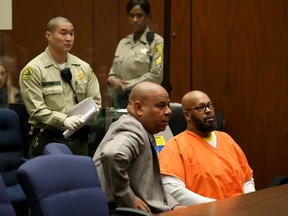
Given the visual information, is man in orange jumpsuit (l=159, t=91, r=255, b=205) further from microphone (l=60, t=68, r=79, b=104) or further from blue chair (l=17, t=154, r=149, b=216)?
microphone (l=60, t=68, r=79, b=104)

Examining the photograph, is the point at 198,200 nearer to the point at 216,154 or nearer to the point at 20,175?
the point at 216,154

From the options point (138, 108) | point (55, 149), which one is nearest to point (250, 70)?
point (138, 108)

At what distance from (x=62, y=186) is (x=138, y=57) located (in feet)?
9.86

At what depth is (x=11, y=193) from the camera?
5055 millimetres

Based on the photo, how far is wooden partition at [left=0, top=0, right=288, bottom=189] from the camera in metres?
5.84

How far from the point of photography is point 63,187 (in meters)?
3.12

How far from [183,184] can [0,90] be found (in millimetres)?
2585

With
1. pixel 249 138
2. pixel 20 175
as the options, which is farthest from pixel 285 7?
pixel 20 175

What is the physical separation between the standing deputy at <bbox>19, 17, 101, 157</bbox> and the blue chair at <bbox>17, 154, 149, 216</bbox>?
1821mm

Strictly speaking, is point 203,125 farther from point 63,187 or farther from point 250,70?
point 250,70

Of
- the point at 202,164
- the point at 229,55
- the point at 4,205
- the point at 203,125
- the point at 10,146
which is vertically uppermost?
the point at 229,55

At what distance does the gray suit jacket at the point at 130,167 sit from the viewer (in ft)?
11.5

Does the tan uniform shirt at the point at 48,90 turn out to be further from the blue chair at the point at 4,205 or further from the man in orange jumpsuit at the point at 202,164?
the blue chair at the point at 4,205

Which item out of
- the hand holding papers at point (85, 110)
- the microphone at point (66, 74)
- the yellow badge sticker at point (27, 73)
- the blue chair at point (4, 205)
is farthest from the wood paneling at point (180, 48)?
the blue chair at point (4, 205)
